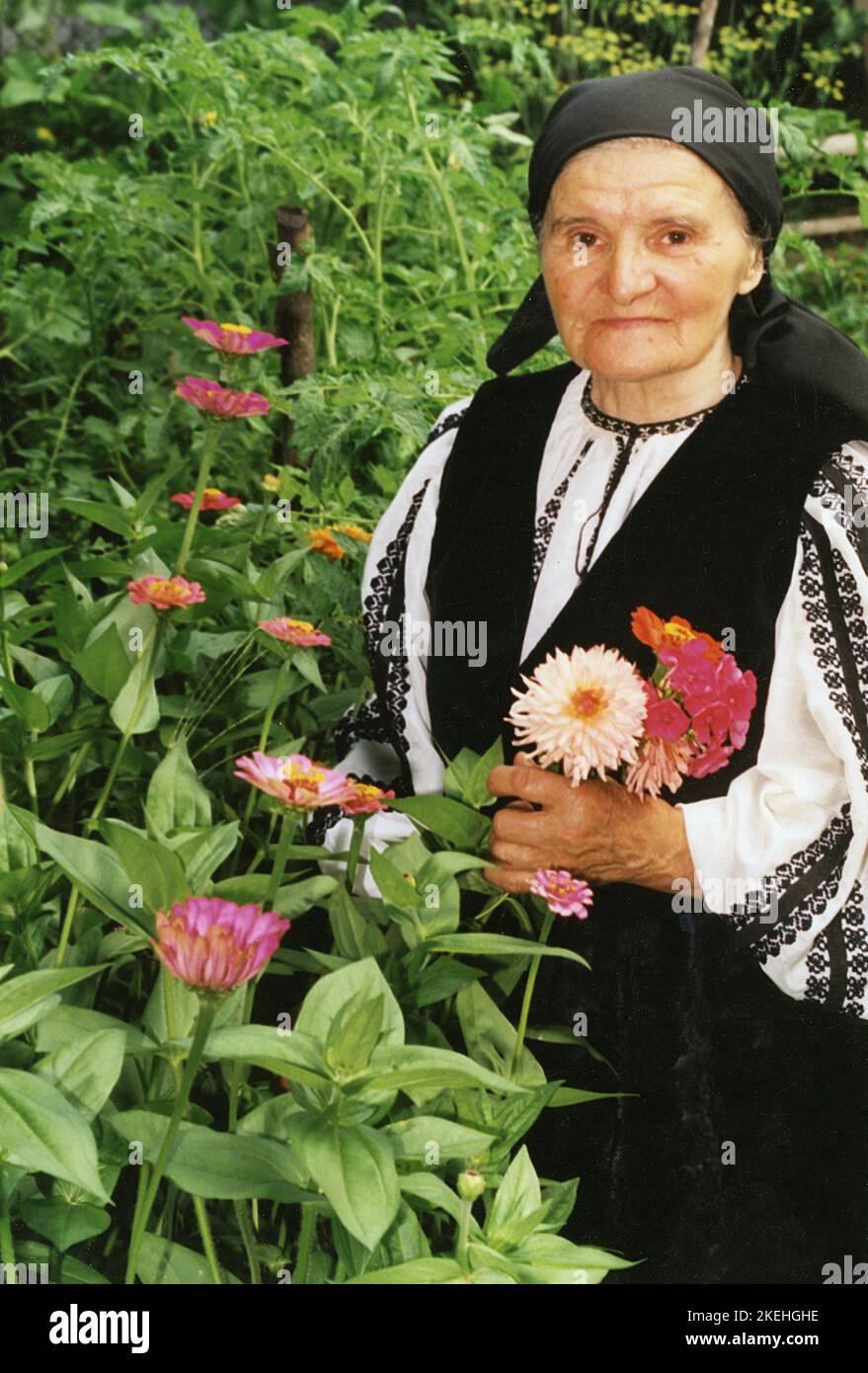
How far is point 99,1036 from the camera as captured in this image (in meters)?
1.12

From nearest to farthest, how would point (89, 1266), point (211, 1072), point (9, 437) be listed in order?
point (89, 1266) → point (211, 1072) → point (9, 437)

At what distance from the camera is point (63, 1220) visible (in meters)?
1.13

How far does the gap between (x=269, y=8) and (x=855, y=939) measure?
2657mm

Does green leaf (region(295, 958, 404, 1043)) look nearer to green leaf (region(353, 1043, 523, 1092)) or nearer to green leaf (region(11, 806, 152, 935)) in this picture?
green leaf (region(353, 1043, 523, 1092))

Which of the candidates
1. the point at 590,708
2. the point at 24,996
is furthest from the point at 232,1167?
the point at 590,708

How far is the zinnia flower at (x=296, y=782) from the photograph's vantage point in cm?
110

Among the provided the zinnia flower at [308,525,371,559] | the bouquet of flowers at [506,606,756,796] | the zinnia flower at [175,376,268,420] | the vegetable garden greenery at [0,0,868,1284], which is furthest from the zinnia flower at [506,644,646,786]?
the zinnia flower at [308,525,371,559]

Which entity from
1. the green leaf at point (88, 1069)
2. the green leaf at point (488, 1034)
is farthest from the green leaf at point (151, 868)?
the green leaf at point (488, 1034)

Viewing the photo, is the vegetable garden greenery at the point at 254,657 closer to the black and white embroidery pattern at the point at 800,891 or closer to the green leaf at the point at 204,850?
the green leaf at the point at 204,850

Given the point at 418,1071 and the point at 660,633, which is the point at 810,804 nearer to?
the point at 660,633

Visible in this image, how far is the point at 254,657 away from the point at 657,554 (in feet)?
1.49

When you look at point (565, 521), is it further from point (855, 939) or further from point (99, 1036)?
point (99, 1036)

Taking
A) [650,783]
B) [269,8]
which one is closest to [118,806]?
[650,783]

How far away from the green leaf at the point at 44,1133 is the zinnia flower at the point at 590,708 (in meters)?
0.46
